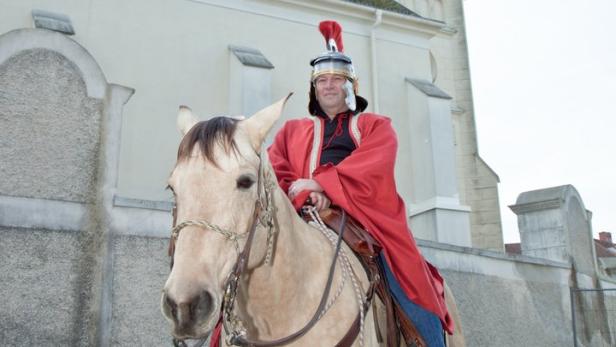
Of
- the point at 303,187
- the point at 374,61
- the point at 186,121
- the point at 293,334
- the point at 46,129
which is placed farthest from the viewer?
the point at 374,61

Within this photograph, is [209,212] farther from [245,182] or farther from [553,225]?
[553,225]

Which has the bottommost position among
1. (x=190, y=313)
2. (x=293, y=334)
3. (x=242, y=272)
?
(x=293, y=334)

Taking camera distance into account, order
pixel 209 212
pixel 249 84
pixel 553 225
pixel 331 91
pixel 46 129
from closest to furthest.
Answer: pixel 209 212
pixel 331 91
pixel 46 129
pixel 553 225
pixel 249 84

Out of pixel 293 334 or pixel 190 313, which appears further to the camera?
pixel 293 334

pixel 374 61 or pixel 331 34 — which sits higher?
pixel 374 61

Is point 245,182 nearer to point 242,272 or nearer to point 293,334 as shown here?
point 242,272

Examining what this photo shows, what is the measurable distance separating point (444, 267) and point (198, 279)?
6.17 metres

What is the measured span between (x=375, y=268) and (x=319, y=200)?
1.57ft

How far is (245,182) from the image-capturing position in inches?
91.6

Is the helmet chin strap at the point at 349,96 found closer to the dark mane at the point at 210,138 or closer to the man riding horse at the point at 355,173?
the man riding horse at the point at 355,173

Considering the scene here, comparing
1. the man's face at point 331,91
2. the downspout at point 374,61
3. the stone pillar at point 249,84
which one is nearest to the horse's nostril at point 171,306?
the man's face at point 331,91

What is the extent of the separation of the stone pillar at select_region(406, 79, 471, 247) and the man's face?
11083mm

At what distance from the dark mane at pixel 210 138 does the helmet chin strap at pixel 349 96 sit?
1503mm

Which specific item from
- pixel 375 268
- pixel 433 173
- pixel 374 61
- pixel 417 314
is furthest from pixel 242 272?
pixel 374 61
